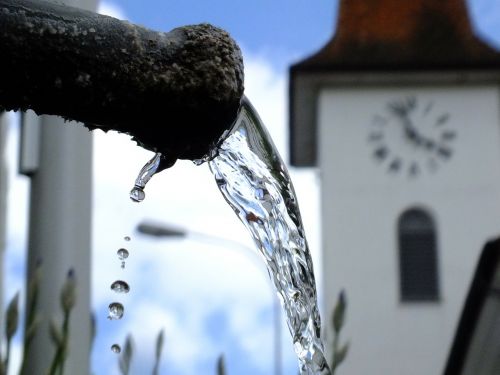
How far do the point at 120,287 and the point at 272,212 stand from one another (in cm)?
42

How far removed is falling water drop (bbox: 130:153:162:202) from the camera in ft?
3.68

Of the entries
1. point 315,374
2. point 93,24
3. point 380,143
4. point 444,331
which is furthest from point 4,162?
point 380,143

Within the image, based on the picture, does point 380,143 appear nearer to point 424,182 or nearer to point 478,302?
point 424,182

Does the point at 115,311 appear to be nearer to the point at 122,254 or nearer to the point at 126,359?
the point at 122,254

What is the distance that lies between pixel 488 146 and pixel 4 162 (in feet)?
44.9

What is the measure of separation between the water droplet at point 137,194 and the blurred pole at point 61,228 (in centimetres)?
136

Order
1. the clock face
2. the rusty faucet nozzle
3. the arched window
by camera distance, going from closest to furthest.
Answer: the rusty faucet nozzle → the arched window → the clock face

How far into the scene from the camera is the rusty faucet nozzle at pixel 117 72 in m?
0.88

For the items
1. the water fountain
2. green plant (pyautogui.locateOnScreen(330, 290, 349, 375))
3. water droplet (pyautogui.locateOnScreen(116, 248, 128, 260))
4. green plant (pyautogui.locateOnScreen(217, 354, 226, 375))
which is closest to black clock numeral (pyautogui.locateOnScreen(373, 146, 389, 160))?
green plant (pyautogui.locateOnScreen(330, 290, 349, 375))

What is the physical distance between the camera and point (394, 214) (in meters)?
19.9

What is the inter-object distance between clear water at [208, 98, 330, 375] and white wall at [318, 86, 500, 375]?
17216 millimetres

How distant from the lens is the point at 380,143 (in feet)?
67.9

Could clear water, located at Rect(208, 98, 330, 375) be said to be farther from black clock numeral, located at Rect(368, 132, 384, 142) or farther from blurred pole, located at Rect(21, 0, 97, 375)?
black clock numeral, located at Rect(368, 132, 384, 142)

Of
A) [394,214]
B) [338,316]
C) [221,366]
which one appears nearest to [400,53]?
[394,214]
